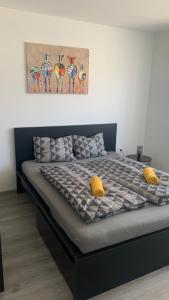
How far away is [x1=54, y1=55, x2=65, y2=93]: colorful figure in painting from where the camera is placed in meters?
3.21

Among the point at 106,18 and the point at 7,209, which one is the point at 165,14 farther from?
the point at 7,209

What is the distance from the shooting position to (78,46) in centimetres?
330

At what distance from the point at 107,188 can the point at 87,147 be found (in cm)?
126

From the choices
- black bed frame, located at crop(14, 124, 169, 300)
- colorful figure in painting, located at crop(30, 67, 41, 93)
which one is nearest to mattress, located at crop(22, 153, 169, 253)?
black bed frame, located at crop(14, 124, 169, 300)

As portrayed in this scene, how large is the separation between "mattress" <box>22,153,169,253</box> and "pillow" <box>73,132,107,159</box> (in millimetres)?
1264

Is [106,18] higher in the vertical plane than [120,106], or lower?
higher

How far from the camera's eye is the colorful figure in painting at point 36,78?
310 centimetres

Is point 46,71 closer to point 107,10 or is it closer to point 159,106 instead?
point 107,10

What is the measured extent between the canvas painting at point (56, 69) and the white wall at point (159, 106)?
1.22 m

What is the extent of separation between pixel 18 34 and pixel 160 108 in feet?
7.85

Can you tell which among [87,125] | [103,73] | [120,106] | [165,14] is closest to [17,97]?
[87,125]

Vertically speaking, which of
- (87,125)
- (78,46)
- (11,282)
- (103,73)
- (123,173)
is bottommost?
(11,282)

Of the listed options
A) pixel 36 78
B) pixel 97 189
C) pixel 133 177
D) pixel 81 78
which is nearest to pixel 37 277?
pixel 97 189

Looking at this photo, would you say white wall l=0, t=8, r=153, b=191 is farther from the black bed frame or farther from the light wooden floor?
the black bed frame
